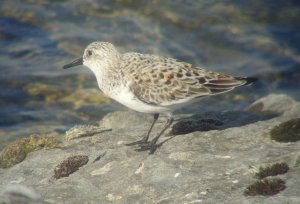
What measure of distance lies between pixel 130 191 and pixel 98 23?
637 inches

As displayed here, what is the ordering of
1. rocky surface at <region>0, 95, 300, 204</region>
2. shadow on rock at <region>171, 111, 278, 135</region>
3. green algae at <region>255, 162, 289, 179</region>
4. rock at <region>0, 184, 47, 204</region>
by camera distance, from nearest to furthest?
rock at <region>0, 184, 47, 204</region>
rocky surface at <region>0, 95, 300, 204</region>
green algae at <region>255, 162, 289, 179</region>
shadow on rock at <region>171, 111, 278, 135</region>

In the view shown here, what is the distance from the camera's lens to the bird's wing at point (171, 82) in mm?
13594

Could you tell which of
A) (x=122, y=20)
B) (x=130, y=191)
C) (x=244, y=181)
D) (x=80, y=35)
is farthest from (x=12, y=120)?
(x=244, y=181)

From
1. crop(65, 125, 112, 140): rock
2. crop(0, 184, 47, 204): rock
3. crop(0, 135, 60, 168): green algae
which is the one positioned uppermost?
crop(0, 184, 47, 204): rock

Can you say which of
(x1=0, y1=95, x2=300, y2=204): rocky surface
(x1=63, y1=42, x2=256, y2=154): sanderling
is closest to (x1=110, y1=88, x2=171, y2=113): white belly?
(x1=63, y1=42, x2=256, y2=154): sanderling

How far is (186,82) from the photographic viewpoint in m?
13.7

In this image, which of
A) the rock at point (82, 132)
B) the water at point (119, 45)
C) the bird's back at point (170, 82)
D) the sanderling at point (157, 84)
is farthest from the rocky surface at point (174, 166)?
the water at point (119, 45)

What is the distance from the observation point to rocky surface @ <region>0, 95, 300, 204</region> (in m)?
10.8

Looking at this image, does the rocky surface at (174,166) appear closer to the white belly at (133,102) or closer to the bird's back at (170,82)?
the white belly at (133,102)

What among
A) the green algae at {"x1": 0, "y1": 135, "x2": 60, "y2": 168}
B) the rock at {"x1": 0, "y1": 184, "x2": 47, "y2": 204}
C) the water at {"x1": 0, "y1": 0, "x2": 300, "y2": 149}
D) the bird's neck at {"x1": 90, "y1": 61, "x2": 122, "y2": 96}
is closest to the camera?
the rock at {"x1": 0, "y1": 184, "x2": 47, "y2": 204}

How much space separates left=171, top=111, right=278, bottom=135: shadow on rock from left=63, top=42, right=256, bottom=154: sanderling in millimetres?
699

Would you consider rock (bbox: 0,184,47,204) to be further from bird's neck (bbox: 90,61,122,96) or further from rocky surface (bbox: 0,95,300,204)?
bird's neck (bbox: 90,61,122,96)

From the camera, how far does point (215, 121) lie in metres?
15.2

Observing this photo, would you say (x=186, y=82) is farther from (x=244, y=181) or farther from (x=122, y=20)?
(x=122, y=20)
